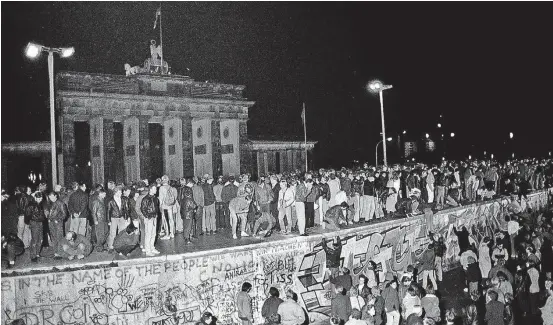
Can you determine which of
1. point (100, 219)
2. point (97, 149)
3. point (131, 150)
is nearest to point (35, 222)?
point (100, 219)

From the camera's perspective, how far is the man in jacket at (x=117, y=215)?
14531 mm

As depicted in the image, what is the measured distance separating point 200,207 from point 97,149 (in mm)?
17678

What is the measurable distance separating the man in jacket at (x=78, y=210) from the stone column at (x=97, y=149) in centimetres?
1773

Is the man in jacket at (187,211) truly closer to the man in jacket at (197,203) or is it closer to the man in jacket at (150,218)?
the man in jacket at (197,203)

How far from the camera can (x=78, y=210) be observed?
14.2 m

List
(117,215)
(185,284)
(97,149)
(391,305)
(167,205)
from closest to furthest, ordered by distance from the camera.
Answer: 1. (391,305)
2. (185,284)
3. (117,215)
4. (167,205)
5. (97,149)

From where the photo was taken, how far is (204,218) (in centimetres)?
1769

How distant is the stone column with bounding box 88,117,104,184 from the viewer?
104 feet

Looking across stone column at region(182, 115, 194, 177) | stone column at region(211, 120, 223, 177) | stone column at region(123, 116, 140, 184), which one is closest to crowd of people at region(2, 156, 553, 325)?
stone column at region(123, 116, 140, 184)

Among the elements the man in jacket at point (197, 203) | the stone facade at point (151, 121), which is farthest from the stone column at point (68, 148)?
the man in jacket at point (197, 203)

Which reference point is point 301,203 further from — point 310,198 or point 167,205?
point 167,205

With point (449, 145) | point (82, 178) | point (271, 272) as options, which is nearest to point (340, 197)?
point (271, 272)

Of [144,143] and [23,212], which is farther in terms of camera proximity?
[144,143]

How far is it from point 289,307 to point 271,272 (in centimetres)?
383
